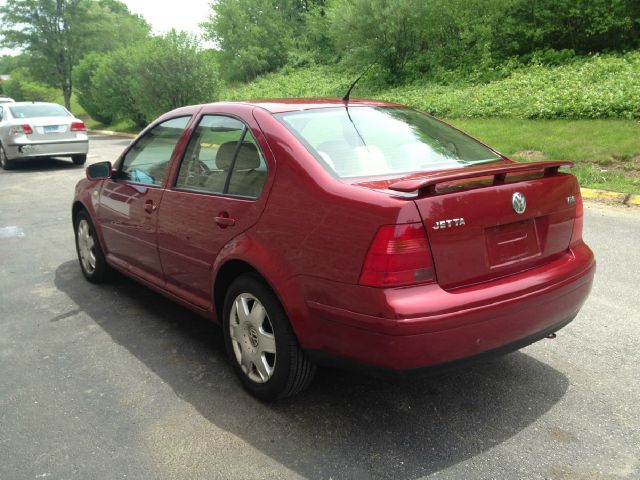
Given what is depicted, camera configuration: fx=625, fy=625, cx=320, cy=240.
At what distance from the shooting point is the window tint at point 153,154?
13.6 feet

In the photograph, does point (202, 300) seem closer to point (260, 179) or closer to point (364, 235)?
point (260, 179)

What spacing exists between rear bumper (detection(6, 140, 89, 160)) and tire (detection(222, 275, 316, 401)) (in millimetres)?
12249

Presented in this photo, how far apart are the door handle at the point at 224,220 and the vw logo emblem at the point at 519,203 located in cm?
140

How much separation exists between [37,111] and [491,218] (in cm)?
1426

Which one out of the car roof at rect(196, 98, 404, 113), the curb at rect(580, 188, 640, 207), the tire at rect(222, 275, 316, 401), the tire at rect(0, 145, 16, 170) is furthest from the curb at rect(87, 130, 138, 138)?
the tire at rect(222, 275, 316, 401)

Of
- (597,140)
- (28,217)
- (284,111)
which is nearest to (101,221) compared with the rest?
(284,111)

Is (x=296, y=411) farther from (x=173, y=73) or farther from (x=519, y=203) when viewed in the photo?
(x=173, y=73)

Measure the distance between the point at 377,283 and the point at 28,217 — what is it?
740 cm

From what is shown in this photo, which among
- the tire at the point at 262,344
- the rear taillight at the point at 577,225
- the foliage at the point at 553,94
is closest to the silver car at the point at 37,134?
the foliage at the point at 553,94

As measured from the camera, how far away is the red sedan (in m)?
2.59

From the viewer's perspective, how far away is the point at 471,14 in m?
23.1

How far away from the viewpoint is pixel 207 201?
3549 mm

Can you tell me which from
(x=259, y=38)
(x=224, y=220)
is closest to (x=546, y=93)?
(x=224, y=220)

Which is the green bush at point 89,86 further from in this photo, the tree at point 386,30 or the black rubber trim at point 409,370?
the black rubber trim at point 409,370
